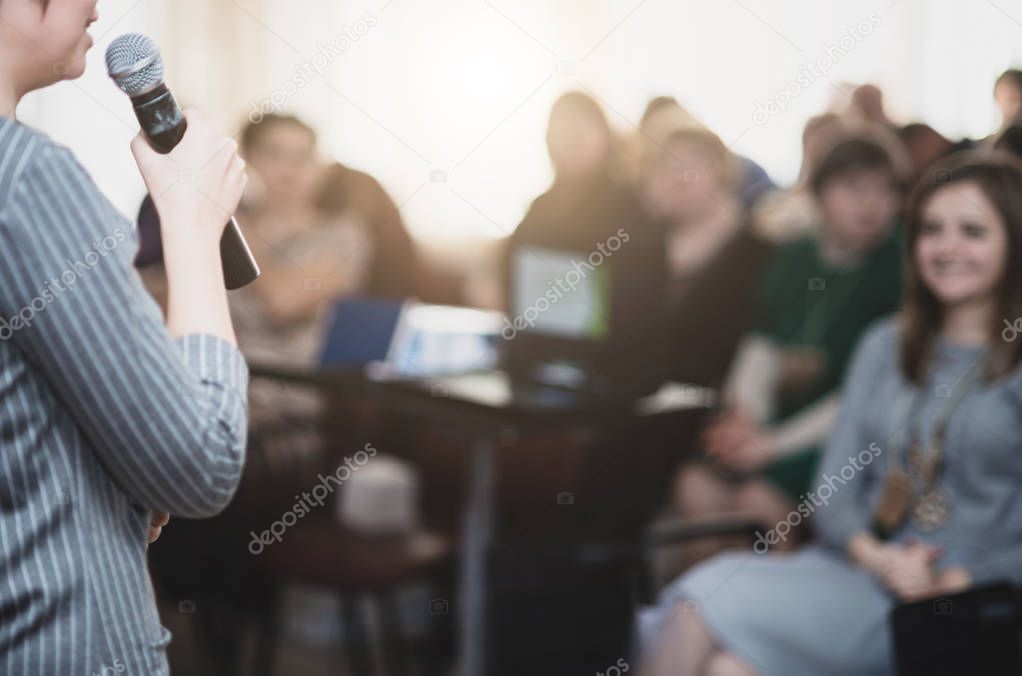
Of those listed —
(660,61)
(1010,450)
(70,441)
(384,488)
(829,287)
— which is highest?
(660,61)

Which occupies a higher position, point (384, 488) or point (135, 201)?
point (135, 201)

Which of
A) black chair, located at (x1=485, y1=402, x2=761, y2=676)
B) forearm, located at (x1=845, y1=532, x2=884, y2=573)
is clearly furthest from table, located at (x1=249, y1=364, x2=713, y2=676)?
forearm, located at (x1=845, y1=532, x2=884, y2=573)

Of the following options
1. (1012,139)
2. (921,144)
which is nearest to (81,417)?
(1012,139)

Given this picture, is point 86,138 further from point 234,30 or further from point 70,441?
point 70,441

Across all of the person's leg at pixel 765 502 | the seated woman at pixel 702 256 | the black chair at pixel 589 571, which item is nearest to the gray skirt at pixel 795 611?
the black chair at pixel 589 571

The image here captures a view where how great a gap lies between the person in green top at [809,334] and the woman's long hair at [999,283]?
44 centimetres

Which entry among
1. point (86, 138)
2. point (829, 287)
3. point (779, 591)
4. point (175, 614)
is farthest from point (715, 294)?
point (86, 138)

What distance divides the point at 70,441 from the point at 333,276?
263 cm

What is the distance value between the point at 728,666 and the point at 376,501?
4.06 feet

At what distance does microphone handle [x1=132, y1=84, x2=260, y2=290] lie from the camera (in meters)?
0.81

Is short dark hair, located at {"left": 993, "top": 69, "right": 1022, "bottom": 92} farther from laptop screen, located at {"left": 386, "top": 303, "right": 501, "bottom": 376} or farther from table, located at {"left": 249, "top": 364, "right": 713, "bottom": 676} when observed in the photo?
laptop screen, located at {"left": 386, "top": 303, "right": 501, "bottom": 376}

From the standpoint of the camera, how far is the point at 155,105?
2.70 feet

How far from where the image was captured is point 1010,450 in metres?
1.81

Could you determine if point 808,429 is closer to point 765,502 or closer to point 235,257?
point 765,502
